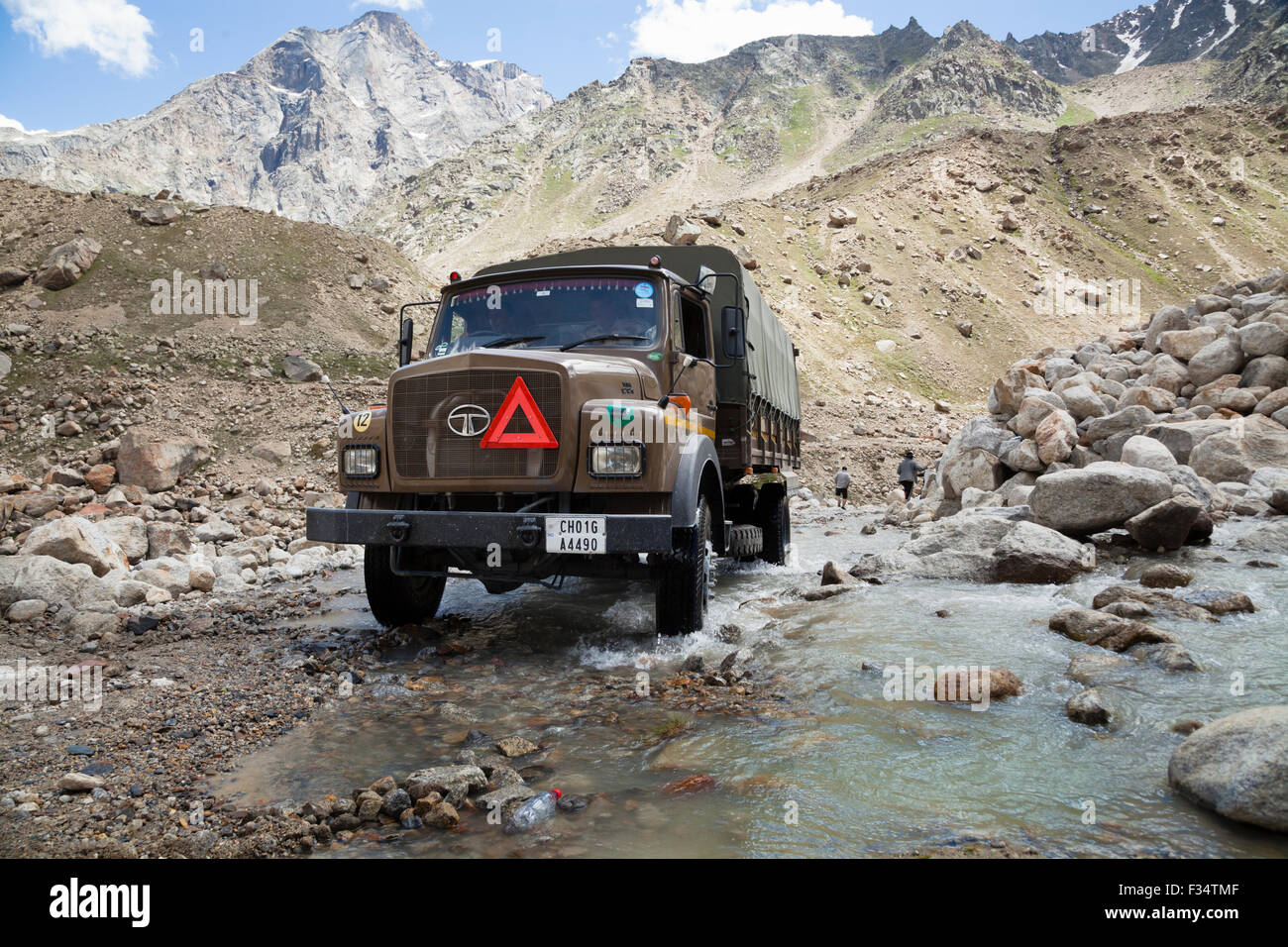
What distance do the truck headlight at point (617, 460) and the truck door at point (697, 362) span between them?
1041 millimetres

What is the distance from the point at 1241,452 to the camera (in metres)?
11.3

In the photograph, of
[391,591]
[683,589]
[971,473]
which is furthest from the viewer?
[971,473]

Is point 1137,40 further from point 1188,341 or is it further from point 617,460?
point 617,460

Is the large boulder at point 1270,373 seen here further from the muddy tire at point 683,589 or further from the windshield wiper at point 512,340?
the windshield wiper at point 512,340

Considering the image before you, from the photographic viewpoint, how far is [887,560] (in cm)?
866

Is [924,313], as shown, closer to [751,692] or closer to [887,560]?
[887,560]

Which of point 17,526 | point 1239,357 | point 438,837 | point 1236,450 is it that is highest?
point 1239,357

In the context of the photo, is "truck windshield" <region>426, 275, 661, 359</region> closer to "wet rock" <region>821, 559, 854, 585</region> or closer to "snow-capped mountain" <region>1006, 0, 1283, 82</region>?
"wet rock" <region>821, 559, 854, 585</region>

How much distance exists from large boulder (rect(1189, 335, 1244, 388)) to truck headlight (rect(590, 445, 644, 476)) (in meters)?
13.3

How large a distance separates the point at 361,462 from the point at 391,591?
Result: 3.88 feet

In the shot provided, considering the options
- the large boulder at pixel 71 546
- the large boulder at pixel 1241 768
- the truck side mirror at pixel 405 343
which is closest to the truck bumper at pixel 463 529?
the truck side mirror at pixel 405 343
